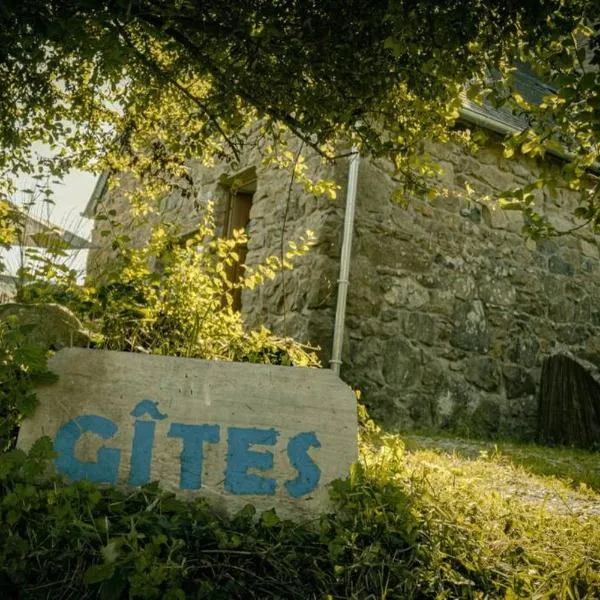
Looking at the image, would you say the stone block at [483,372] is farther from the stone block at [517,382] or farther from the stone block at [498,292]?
the stone block at [498,292]

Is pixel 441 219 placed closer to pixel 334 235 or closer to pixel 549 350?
pixel 334 235

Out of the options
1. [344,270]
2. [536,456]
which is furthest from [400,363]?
[536,456]

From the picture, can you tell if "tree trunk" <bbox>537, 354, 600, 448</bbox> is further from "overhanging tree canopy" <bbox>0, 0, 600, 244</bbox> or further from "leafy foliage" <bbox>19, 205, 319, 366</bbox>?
"overhanging tree canopy" <bbox>0, 0, 600, 244</bbox>

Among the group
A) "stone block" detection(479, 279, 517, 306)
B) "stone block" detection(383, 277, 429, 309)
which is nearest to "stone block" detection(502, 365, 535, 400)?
"stone block" detection(479, 279, 517, 306)

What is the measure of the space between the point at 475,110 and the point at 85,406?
4898 millimetres

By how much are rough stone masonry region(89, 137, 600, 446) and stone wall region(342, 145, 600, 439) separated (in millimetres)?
12

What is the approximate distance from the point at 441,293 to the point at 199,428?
13.3 ft

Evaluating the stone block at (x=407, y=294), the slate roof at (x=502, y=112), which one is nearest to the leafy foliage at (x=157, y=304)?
the stone block at (x=407, y=294)

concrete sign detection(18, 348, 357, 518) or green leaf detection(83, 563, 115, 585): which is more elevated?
concrete sign detection(18, 348, 357, 518)

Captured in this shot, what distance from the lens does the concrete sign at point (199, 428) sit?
2.32 meters

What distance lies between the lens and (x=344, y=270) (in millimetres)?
5348

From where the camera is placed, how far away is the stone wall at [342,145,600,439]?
18.4 ft

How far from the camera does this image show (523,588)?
214 cm

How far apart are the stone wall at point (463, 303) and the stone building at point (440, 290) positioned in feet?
0.04
